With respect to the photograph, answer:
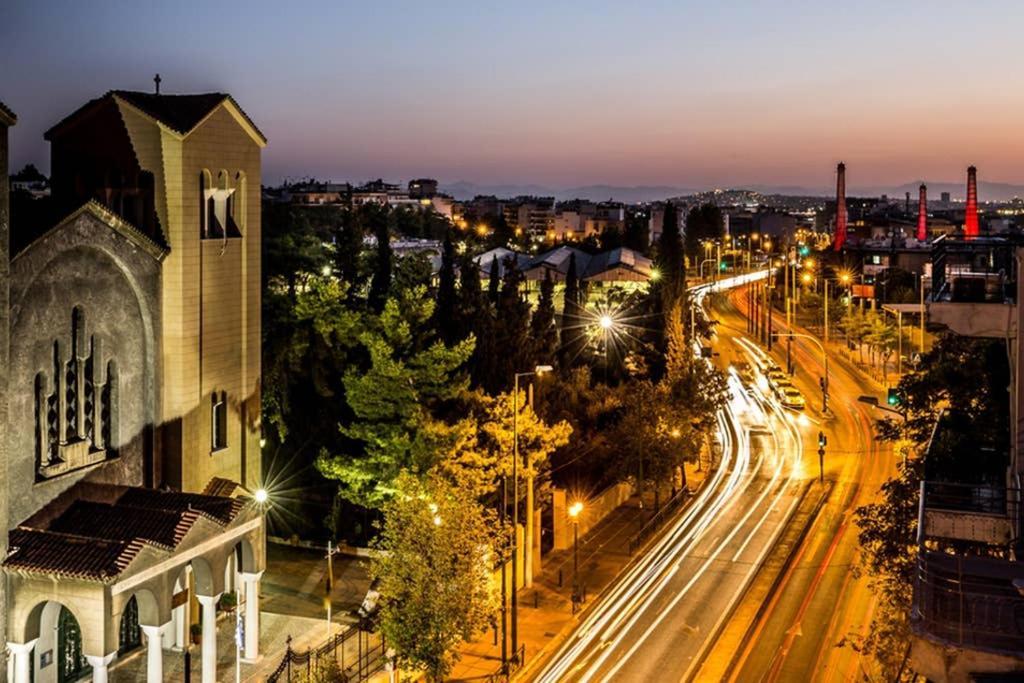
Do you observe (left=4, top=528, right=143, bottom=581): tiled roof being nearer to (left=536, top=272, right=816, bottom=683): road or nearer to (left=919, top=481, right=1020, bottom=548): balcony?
(left=536, top=272, right=816, bottom=683): road

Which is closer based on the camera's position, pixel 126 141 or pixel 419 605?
pixel 419 605

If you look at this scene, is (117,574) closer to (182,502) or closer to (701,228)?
(182,502)

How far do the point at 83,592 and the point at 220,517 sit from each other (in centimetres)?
442

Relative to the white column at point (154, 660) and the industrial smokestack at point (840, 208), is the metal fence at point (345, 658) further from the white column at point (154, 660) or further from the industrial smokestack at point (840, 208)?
the industrial smokestack at point (840, 208)

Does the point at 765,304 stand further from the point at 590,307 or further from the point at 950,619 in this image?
the point at 950,619

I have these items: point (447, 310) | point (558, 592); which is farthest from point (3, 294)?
point (447, 310)

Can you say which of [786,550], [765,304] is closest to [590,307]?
[765,304]

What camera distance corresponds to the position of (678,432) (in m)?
50.3

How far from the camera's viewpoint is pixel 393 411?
37531 millimetres

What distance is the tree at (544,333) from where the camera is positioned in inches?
1956

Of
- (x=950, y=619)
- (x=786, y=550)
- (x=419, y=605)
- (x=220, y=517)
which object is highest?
(x=950, y=619)

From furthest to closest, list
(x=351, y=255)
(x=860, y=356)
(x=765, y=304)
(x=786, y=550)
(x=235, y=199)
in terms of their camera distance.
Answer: (x=765, y=304)
(x=860, y=356)
(x=351, y=255)
(x=786, y=550)
(x=235, y=199)

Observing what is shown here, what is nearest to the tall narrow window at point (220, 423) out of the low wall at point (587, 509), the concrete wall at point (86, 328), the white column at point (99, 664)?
the concrete wall at point (86, 328)

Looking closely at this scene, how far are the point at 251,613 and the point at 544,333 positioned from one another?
24.7 meters
